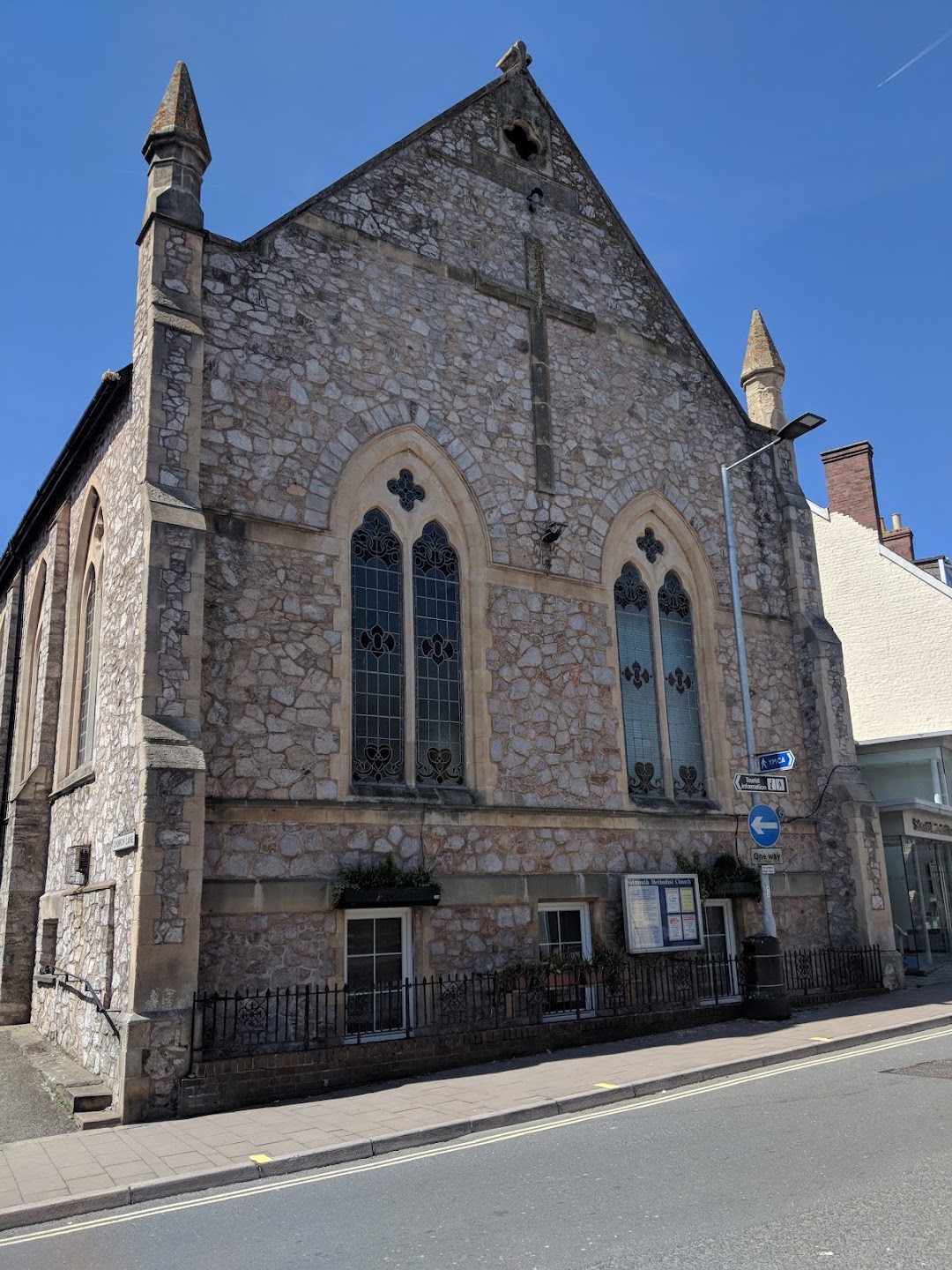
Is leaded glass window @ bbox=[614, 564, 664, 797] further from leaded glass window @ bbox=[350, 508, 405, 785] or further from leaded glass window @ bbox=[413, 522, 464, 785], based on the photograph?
leaded glass window @ bbox=[350, 508, 405, 785]

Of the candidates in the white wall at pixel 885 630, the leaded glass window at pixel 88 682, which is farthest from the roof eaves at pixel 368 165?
the white wall at pixel 885 630

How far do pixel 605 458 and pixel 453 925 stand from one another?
8.10 m

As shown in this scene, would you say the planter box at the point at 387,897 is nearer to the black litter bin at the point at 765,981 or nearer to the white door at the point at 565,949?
the white door at the point at 565,949

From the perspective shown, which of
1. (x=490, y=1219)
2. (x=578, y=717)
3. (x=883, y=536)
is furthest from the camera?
(x=883, y=536)

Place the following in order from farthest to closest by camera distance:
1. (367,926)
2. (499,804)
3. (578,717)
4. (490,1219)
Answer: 1. (578,717)
2. (499,804)
3. (367,926)
4. (490,1219)

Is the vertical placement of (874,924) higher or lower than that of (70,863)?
lower

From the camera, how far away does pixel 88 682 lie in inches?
617

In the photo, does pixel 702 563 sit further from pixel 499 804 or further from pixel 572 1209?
pixel 572 1209

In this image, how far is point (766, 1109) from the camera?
29.3 ft

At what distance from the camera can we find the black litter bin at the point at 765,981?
14.5 m

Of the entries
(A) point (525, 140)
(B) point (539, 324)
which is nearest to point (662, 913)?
(B) point (539, 324)

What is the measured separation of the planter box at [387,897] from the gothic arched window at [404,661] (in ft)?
5.05

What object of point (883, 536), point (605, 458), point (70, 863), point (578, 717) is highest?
point (883, 536)

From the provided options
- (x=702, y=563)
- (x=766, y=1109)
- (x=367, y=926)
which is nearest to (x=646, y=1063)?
(x=766, y=1109)
